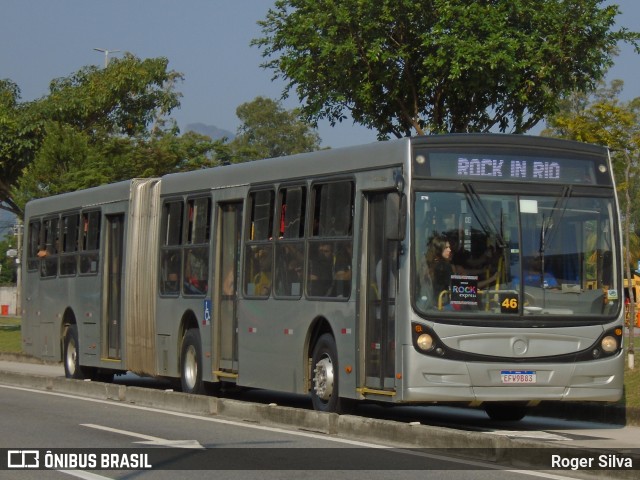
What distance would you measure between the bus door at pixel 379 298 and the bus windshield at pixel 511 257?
0.52 meters

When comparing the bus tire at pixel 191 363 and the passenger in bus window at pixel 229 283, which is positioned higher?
the passenger in bus window at pixel 229 283

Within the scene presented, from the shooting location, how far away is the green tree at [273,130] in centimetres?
9850

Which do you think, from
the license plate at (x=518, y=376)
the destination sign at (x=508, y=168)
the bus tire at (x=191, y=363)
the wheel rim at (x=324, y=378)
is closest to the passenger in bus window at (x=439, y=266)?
the destination sign at (x=508, y=168)

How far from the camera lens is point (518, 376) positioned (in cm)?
1482

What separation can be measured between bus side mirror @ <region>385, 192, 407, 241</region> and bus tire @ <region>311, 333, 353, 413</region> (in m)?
1.92

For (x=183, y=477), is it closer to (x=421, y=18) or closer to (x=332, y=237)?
(x=332, y=237)

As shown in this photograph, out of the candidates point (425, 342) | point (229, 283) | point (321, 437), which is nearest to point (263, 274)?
point (229, 283)

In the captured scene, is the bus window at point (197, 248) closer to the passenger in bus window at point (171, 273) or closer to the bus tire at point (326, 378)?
the passenger in bus window at point (171, 273)

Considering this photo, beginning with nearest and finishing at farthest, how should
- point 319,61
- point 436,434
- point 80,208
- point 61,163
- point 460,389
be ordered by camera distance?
1. point 436,434
2. point 460,389
3. point 80,208
4. point 319,61
5. point 61,163

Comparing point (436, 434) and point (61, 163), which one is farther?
point (61, 163)

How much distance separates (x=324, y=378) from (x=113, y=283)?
8128 millimetres

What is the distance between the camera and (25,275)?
27812 mm

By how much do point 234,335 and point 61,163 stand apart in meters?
23.6

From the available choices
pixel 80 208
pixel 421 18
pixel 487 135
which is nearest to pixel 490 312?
pixel 487 135
